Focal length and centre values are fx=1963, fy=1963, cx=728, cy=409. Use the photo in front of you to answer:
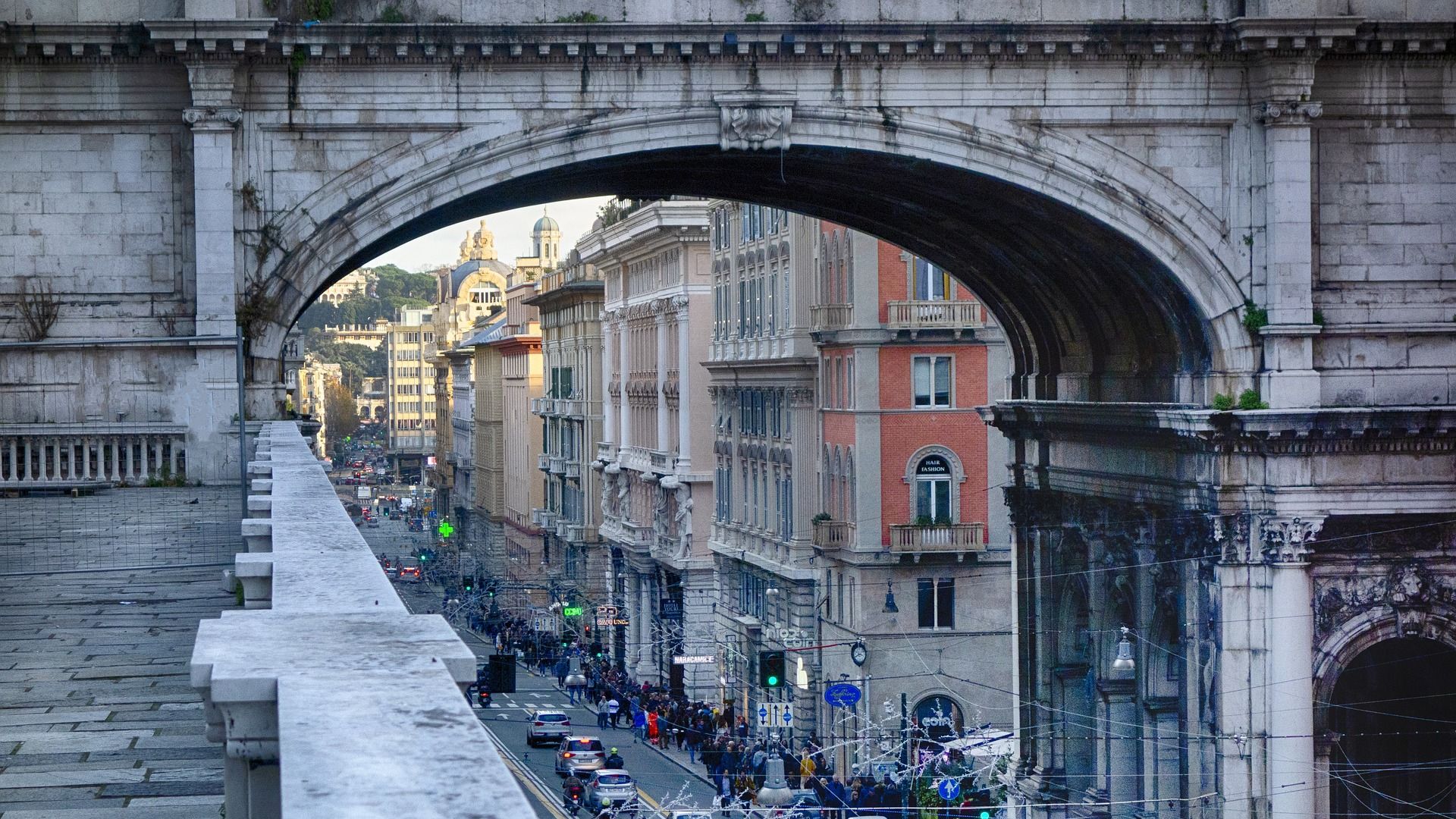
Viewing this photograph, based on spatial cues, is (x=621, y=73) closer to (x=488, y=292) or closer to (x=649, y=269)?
(x=649, y=269)

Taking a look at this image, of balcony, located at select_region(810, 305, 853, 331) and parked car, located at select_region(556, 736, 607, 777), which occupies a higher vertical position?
balcony, located at select_region(810, 305, 853, 331)

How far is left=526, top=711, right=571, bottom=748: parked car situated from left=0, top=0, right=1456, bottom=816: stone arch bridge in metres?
27.7

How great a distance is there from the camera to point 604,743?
178 ft

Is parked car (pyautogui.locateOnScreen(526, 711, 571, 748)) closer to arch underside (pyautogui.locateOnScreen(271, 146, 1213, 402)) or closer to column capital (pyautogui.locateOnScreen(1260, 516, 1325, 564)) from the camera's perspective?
arch underside (pyautogui.locateOnScreen(271, 146, 1213, 402))

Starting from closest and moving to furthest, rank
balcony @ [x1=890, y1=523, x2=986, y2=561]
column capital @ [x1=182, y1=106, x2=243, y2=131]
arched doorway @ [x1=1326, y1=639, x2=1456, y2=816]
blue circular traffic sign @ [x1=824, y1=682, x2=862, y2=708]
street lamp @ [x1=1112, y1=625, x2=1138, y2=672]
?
column capital @ [x1=182, y1=106, x2=243, y2=131]
arched doorway @ [x1=1326, y1=639, x2=1456, y2=816]
street lamp @ [x1=1112, y1=625, x2=1138, y2=672]
blue circular traffic sign @ [x1=824, y1=682, x2=862, y2=708]
balcony @ [x1=890, y1=523, x2=986, y2=561]

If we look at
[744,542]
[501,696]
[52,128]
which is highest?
[52,128]

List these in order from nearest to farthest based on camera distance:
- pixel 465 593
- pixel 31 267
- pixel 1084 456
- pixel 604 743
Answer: pixel 31 267
pixel 1084 456
pixel 604 743
pixel 465 593

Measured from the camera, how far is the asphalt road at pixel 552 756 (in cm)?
4312

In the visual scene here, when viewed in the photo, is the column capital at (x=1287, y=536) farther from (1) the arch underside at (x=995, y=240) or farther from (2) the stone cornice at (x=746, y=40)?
(2) the stone cornice at (x=746, y=40)

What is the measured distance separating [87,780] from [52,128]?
20.2 meters

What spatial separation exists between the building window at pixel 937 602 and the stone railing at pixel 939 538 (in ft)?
2.73

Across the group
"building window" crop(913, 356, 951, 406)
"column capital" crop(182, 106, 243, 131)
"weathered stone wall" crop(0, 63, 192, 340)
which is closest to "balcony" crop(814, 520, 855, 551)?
"building window" crop(913, 356, 951, 406)

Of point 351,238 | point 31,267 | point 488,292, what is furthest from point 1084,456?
point 488,292

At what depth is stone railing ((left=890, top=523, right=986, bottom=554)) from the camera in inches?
1790
